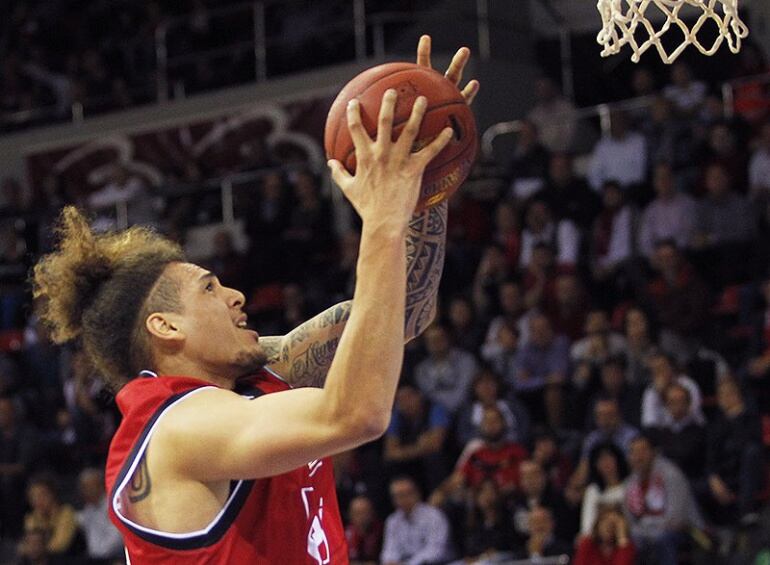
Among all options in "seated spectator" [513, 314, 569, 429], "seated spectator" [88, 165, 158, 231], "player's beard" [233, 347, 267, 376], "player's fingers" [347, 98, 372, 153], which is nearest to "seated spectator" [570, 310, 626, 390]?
"seated spectator" [513, 314, 569, 429]

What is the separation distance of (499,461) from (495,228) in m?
3.01

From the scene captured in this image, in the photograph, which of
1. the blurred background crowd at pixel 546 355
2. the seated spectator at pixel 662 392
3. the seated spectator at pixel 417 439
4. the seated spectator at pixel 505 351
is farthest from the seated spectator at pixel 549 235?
the seated spectator at pixel 662 392

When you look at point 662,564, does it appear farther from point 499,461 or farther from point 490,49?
point 490,49

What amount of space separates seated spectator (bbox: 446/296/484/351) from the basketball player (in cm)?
723

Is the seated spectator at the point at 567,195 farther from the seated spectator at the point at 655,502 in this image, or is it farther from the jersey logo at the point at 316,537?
the jersey logo at the point at 316,537

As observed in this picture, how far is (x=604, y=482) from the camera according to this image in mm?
8758

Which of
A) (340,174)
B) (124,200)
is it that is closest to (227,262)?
(124,200)

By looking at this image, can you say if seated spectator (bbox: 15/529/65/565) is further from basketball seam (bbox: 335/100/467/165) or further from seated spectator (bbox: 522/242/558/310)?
basketball seam (bbox: 335/100/467/165)

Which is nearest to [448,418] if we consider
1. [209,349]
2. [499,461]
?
[499,461]

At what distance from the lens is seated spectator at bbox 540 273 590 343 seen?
10.4m

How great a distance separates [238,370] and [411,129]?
70cm

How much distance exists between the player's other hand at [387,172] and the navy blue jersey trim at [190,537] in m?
0.58

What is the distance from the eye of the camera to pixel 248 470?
2.72 metres

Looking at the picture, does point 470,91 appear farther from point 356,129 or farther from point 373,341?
point 373,341
